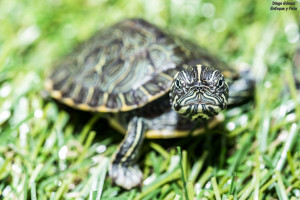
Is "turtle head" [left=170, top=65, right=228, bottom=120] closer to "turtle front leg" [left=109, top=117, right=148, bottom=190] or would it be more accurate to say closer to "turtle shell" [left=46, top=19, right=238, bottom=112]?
"turtle shell" [left=46, top=19, right=238, bottom=112]

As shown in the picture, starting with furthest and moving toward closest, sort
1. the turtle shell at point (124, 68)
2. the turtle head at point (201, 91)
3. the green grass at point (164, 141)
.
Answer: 1. the turtle shell at point (124, 68)
2. the green grass at point (164, 141)
3. the turtle head at point (201, 91)

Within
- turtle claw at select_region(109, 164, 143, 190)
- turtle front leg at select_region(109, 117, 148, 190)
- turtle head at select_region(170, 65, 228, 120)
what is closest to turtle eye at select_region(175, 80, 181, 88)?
turtle head at select_region(170, 65, 228, 120)

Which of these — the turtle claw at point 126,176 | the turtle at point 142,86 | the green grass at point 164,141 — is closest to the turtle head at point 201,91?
the turtle at point 142,86

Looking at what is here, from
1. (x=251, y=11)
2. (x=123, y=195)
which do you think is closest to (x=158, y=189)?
(x=123, y=195)

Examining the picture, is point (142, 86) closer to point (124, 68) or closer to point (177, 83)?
point (124, 68)

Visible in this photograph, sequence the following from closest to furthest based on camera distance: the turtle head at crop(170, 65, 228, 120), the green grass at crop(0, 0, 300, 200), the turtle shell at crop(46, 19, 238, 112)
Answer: the turtle head at crop(170, 65, 228, 120) < the green grass at crop(0, 0, 300, 200) < the turtle shell at crop(46, 19, 238, 112)

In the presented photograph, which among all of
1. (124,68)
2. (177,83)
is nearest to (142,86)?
(124,68)

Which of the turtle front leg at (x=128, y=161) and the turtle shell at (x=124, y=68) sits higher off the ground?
the turtle shell at (x=124, y=68)

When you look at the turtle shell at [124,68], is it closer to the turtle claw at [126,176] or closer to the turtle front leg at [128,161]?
the turtle front leg at [128,161]
